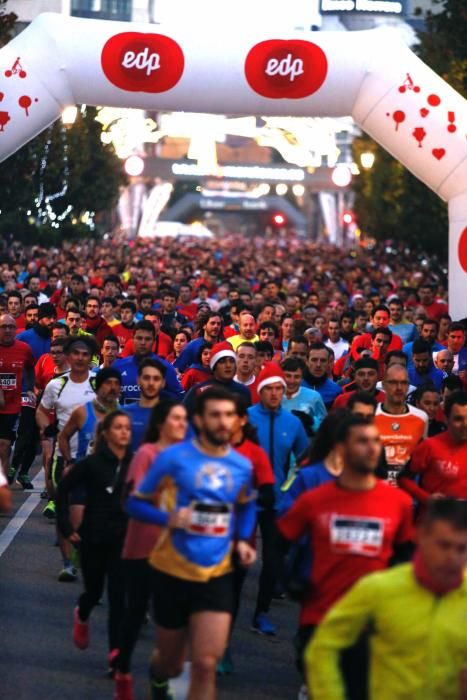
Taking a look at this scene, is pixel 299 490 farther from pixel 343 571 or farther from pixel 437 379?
pixel 437 379

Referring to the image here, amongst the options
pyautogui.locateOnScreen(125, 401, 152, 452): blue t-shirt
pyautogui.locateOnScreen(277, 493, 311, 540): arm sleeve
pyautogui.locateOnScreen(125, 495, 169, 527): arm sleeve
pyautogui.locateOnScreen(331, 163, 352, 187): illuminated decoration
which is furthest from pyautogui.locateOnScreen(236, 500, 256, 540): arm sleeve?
pyautogui.locateOnScreen(331, 163, 352, 187): illuminated decoration

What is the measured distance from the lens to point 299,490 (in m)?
7.41

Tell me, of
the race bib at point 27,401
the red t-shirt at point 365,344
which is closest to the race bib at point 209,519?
the race bib at point 27,401

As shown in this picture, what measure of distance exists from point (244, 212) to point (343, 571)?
599 ft

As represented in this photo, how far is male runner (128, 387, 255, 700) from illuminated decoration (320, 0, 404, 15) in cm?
10633

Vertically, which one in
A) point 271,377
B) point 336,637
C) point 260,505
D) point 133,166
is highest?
point 133,166

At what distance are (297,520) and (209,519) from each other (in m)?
0.43

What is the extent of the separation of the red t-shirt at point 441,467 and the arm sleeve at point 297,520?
2253 mm

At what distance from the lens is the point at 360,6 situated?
373ft

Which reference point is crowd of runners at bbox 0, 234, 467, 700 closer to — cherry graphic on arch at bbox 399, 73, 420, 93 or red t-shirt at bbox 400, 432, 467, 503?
red t-shirt at bbox 400, 432, 467, 503

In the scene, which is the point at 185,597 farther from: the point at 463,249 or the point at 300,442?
the point at 463,249

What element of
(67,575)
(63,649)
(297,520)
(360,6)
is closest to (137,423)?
(63,649)

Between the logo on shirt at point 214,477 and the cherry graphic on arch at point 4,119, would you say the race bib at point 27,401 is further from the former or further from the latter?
the logo on shirt at point 214,477

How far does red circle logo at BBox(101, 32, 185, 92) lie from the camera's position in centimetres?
1806
